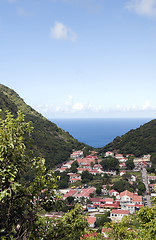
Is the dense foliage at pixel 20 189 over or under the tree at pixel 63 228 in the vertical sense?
over

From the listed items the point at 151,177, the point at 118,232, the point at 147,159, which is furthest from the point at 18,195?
the point at 147,159

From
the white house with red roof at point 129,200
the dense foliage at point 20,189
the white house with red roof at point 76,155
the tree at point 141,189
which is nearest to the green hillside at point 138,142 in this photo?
the white house with red roof at point 76,155

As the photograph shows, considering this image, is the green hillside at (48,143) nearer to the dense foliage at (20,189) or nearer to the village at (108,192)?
the village at (108,192)

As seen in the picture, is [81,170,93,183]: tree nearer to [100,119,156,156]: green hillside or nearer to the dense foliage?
[100,119,156,156]: green hillside

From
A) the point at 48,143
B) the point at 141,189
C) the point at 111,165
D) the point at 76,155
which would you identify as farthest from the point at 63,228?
the point at 48,143

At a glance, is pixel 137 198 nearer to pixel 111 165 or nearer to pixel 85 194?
pixel 85 194

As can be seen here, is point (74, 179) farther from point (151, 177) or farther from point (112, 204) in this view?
point (151, 177)

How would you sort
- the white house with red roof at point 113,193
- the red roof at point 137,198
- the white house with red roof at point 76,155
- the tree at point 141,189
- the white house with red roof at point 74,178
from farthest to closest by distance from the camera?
the white house with red roof at point 76,155, the white house with red roof at point 74,178, the white house with red roof at point 113,193, the tree at point 141,189, the red roof at point 137,198
